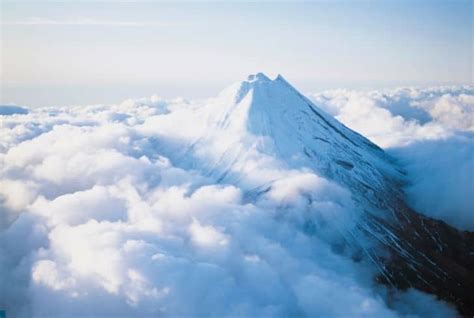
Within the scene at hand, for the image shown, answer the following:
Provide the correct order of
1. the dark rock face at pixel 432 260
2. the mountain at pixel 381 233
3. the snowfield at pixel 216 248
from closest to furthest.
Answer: the snowfield at pixel 216 248
the dark rock face at pixel 432 260
the mountain at pixel 381 233

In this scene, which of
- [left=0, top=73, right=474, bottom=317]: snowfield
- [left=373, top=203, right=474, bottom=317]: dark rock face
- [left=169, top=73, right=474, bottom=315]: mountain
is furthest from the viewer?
[left=169, top=73, right=474, bottom=315]: mountain

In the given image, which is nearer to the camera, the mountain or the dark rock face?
the dark rock face

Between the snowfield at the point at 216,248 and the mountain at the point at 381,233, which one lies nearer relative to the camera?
the snowfield at the point at 216,248

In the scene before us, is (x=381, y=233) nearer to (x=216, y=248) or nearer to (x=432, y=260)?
(x=432, y=260)

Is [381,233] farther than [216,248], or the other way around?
[381,233]

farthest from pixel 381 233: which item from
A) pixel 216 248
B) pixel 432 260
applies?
pixel 216 248

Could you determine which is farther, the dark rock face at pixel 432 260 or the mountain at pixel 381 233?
the mountain at pixel 381 233

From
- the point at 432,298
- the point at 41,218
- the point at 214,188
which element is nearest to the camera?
the point at 432,298

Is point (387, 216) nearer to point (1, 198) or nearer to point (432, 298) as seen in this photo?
point (432, 298)

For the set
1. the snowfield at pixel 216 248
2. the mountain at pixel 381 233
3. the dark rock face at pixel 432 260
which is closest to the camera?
the snowfield at pixel 216 248

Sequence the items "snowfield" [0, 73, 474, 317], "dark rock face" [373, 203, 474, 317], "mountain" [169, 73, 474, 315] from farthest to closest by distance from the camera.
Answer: "mountain" [169, 73, 474, 315] < "dark rock face" [373, 203, 474, 317] < "snowfield" [0, 73, 474, 317]

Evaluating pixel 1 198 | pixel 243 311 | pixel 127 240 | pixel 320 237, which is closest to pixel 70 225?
pixel 127 240
